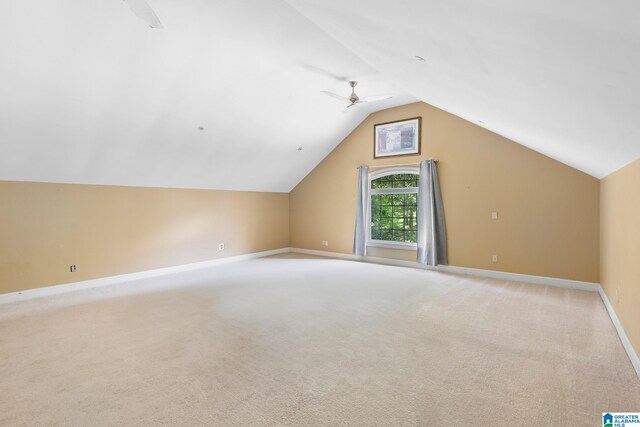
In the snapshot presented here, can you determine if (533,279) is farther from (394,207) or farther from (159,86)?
(159,86)

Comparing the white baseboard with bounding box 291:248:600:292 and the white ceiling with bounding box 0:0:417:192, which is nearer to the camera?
the white ceiling with bounding box 0:0:417:192

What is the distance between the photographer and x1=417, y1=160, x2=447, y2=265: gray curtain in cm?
612

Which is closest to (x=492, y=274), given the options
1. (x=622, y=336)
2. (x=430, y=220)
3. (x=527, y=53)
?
(x=430, y=220)

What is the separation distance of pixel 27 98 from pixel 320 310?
3.94m

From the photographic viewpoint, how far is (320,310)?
3.99 meters

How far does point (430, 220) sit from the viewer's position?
6.18 m

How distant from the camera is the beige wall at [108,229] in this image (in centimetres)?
439

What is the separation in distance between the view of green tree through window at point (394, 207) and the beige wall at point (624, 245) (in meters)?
3.06

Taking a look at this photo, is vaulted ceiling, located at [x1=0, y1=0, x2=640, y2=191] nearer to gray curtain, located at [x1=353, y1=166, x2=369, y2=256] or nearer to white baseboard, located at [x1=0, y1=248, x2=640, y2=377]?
gray curtain, located at [x1=353, y1=166, x2=369, y2=256]

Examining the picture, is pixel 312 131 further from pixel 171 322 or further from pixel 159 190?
pixel 171 322

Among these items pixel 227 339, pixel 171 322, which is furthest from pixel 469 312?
pixel 171 322

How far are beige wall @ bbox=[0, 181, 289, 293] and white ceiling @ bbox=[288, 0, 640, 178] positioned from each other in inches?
176

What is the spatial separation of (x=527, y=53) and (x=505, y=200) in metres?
4.62

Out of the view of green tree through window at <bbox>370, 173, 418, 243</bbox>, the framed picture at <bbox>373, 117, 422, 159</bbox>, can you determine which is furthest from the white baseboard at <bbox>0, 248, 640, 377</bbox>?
the framed picture at <bbox>373, 117, 422, 159</bbox>
